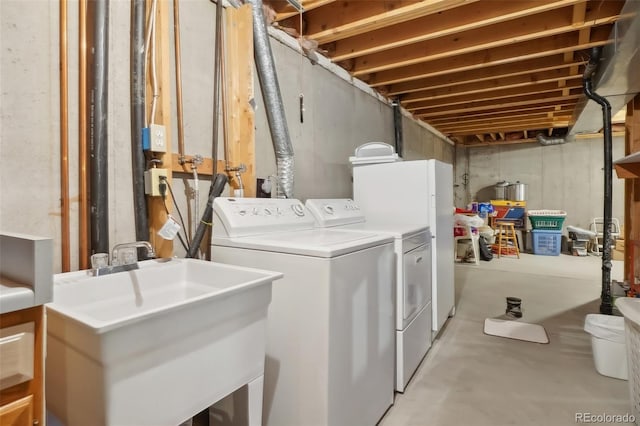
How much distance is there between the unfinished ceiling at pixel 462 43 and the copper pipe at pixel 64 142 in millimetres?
1380

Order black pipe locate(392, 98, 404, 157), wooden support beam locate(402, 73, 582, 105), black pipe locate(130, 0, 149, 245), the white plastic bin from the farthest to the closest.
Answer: black pipe locate(392, 98, 404, 157) < wooden support beam locate(402, 73, 582, 105) < the white plastic bin < black pipe locate(130, 0, 149, 245)

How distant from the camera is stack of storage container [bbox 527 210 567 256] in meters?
6.30

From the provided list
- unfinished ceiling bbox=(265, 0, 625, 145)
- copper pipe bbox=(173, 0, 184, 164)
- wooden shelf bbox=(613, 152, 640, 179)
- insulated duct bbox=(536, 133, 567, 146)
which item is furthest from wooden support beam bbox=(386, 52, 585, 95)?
insulated duct bbox=(536, 133, 567, 146)

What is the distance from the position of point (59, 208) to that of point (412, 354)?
1.97m

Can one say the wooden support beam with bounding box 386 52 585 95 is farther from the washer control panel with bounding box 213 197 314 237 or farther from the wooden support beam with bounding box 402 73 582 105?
the washer control panel with bounding box 213 197 314 237

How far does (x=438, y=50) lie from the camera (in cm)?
294

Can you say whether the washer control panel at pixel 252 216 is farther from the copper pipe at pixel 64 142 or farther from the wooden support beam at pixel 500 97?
the wooden support beam at pixel 500 97

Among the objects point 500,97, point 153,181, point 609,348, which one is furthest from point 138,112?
point 500,97

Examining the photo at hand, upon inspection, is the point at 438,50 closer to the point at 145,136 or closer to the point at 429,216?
the point at 429,216

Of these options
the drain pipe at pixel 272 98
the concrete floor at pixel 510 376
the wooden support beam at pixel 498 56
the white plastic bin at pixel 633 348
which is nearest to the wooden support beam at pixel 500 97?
the wooden support beam at pixel 498 56

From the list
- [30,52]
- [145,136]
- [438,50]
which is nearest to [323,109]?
[438,50]

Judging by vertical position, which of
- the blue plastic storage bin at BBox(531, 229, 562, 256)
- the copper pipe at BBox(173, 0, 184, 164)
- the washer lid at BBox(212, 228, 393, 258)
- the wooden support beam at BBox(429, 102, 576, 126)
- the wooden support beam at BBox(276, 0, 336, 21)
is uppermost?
the wooden support beam at BBox(429, 102, 576, 126)

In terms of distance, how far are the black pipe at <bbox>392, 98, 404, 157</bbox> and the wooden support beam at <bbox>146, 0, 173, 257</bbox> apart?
333 cm

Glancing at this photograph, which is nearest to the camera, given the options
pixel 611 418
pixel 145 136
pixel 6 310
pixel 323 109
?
pixel 6 310
